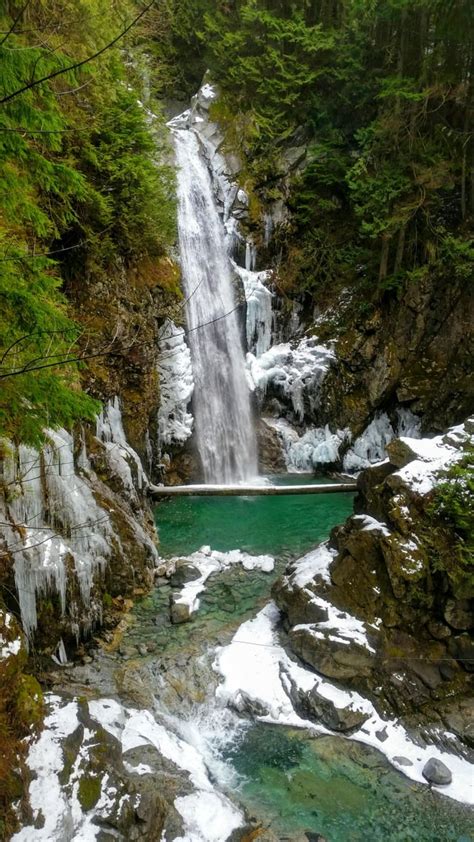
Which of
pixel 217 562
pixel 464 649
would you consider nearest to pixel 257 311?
pixel 217 562

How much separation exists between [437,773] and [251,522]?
5.54m

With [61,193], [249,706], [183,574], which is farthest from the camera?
[183,574]

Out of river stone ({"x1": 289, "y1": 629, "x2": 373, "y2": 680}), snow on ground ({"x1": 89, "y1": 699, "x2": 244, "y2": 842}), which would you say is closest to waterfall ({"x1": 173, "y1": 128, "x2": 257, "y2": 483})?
river stone ({"x1": 289, "y1": 629, "x2": 373, "y2": 680})

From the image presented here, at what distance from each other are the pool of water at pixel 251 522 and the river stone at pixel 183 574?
0.70 m

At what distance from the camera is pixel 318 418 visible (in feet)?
43.2

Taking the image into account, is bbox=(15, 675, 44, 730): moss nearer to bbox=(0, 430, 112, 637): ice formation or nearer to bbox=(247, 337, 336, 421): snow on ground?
bbox=(0, 430, 112, 637): ice formation

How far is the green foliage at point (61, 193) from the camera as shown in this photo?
2346 millimetres

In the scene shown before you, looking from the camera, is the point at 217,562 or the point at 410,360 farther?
the point at 410,360

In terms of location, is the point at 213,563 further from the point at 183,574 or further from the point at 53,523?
the point at 53,523

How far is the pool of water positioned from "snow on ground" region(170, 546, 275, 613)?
220mm

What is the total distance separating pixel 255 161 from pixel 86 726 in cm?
1491

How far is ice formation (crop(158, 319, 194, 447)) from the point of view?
37.0 feet

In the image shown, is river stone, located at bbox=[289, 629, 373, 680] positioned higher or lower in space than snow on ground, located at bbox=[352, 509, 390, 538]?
lower

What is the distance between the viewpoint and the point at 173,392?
11508 mm
